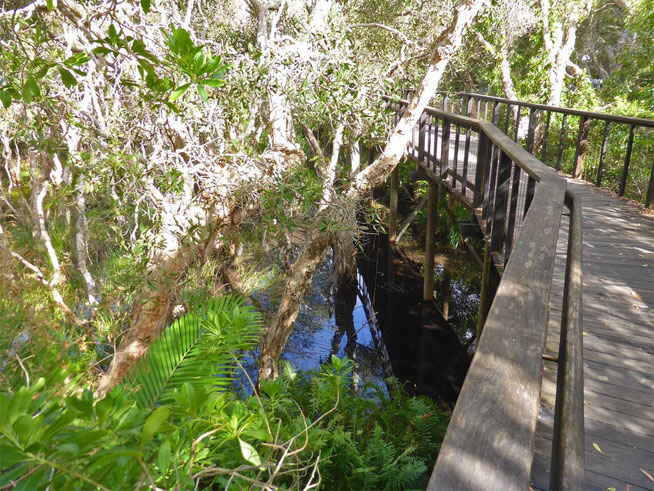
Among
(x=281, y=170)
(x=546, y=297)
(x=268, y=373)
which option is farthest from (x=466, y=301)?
(x=546, y=297)

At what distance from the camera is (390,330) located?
9578 mm

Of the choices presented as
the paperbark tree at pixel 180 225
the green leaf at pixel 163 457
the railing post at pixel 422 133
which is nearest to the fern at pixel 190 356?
the green leaf at pixel 163 457

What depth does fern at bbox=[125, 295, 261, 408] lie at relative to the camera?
2680mm

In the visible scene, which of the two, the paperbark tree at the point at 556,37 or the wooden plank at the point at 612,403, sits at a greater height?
the paperbark tree at the point at 556,37

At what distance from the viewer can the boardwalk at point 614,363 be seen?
2.06 m

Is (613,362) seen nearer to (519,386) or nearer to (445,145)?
(519,386)

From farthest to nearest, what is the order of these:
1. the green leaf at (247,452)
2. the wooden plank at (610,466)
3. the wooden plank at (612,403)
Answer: the wooden plank at (612,403)
the wooden plank at (610,466)
the green leaf at (247,452)

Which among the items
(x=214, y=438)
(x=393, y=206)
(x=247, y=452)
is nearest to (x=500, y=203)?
(x=214, y=438)

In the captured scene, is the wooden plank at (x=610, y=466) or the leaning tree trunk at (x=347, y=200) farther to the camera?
the leaning tree trunk at (x=347, y=200)

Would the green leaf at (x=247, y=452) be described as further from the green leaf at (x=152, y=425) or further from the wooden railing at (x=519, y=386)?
the wooden railing at (x=519, y=386)

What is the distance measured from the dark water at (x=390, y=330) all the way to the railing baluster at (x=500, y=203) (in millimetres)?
3282

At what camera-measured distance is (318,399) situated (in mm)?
4418

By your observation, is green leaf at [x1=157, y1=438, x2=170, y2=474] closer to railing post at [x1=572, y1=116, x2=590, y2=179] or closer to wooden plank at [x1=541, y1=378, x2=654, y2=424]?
wooden plank at [x1=541, y1=378, x2=654, y2=424]

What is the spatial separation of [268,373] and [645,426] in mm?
4760
